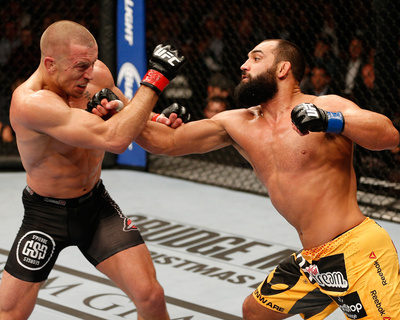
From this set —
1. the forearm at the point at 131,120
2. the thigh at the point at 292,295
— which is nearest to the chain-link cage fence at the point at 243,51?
the thigh at the point at 292,295

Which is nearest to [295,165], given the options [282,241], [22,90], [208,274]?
[22,90]

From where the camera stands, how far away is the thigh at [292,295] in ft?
8.25

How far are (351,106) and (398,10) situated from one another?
2.59 meters

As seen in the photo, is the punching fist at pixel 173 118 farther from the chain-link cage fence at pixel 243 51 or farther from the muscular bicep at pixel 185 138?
the chain-link cage fence at pixel 243 51

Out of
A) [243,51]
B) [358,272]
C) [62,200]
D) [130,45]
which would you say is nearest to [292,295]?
[358,272]

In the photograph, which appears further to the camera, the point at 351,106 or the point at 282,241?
the point at 282,241

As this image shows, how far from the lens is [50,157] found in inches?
101

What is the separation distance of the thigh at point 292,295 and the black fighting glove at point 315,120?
575 millimetres

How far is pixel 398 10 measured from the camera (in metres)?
4.71

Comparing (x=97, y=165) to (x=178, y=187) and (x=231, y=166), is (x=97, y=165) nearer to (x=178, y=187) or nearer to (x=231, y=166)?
(x=178, y=187)

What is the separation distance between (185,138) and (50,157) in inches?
20.4

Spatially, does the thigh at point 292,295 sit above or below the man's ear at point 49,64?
below

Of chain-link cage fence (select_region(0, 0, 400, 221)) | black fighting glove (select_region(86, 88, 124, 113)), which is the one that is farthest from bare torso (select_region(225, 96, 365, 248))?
chain-link cage fence (select_region(0, 0, 400, 221))

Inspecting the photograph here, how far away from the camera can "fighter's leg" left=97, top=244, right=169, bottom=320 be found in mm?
2520
